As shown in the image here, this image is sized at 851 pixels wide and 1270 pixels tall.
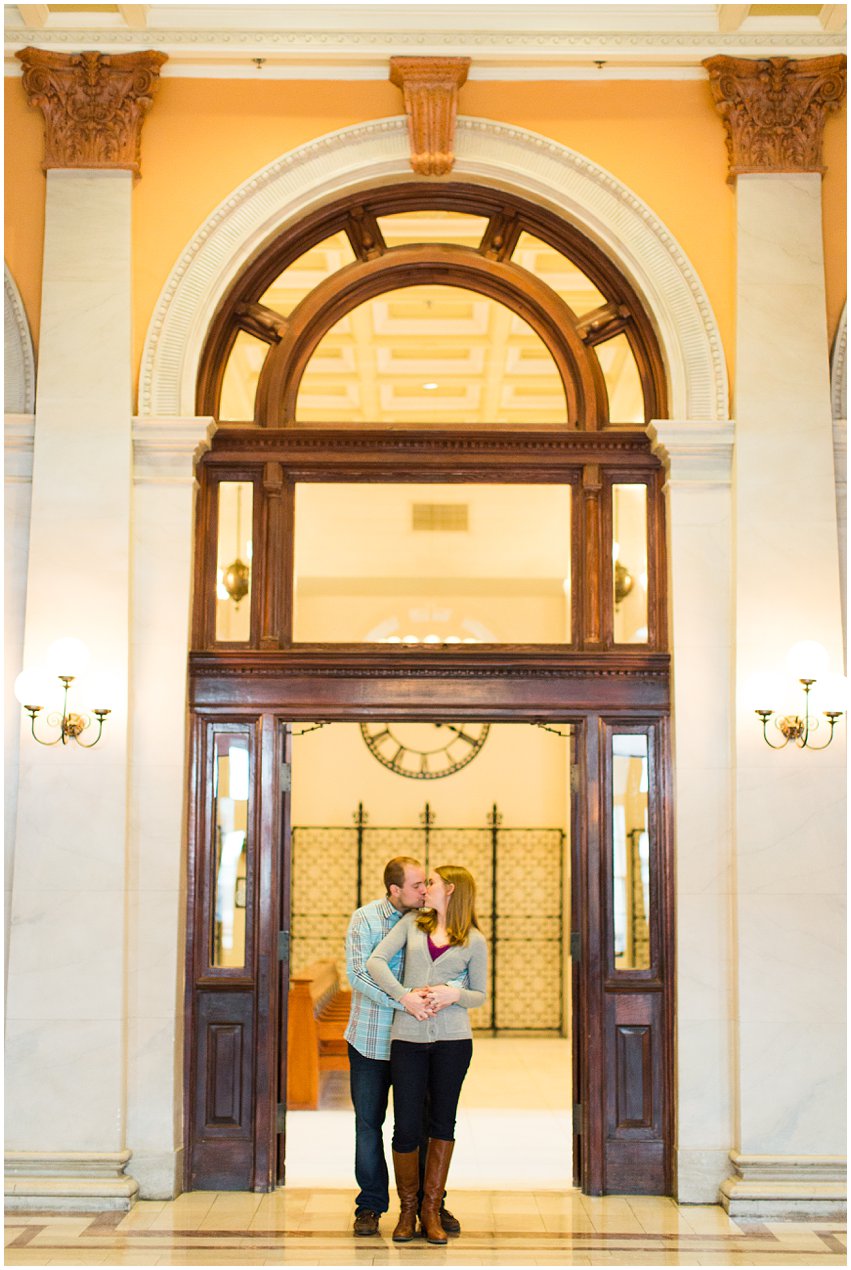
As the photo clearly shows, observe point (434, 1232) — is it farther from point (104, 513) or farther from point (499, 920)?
point (499, 920)

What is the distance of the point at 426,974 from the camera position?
679 centimetres

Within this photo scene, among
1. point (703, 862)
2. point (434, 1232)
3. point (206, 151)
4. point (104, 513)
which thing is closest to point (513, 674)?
point (703, 862)

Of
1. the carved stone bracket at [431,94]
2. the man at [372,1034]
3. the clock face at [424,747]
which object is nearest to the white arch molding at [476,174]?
the carved stone bracket at [431,94]

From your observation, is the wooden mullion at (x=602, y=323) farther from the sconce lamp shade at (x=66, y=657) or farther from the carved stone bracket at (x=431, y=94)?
the sconce lamp shade at (x=66, y=657)

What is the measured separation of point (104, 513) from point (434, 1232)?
13.3 ft

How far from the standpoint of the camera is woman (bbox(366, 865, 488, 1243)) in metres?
6.73

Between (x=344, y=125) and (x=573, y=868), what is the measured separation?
4379mm

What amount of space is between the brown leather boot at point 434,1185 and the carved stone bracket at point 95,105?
545 cm

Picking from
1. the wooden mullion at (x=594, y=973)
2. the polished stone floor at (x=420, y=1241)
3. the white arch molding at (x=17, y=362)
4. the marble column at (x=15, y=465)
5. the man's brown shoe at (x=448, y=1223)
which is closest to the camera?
the polished stone floor at (x=420, y=1241)

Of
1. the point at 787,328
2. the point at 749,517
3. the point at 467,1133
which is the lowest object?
the point at 467,1133

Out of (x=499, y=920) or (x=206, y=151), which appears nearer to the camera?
(x=206, y=151)

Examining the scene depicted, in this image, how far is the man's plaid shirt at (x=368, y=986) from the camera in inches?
270

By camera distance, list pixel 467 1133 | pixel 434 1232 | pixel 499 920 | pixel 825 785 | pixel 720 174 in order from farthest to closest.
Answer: pixel 499 920
pixel 467 1133
pixel 720 174
pixel 825 785
pixel 434 1232

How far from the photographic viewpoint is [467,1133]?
9.52 metres
